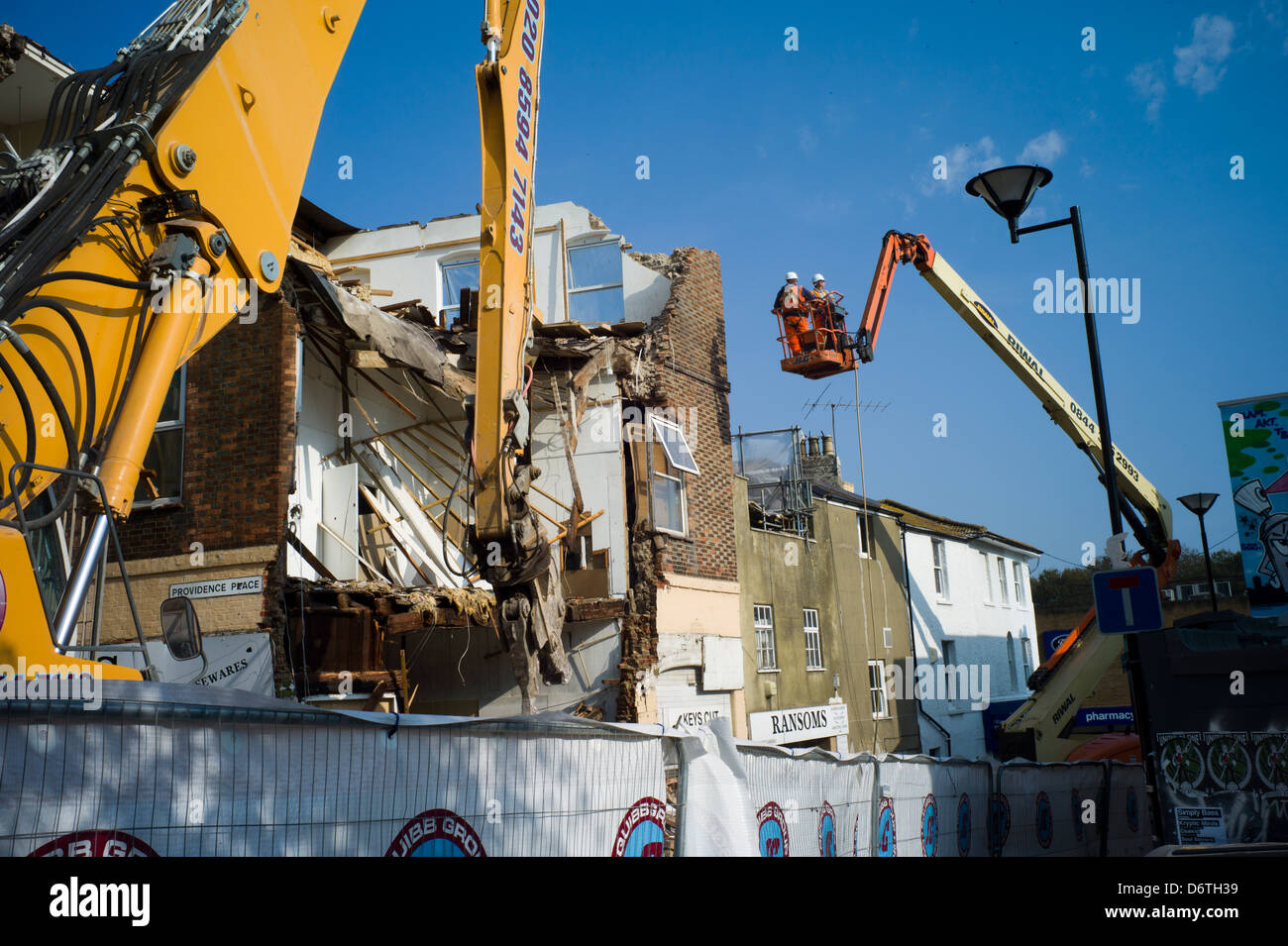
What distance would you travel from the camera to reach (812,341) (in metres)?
19.0

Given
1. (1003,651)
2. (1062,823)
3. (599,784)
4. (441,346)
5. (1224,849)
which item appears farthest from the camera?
(1003,651)

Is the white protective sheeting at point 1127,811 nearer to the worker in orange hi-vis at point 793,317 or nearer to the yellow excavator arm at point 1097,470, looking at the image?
the yellow excavator arm at point 1097,470

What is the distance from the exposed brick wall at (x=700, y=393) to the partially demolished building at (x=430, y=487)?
52mm

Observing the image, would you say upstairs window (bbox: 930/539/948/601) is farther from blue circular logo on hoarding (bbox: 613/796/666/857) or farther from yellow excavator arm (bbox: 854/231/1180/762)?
blue circular logo on hoarding (bbox: 613/796/666/857)

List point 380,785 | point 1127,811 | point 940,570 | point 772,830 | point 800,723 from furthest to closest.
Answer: point 940,570
point 800,723
point 1127,811
point 772,830
point 380,785

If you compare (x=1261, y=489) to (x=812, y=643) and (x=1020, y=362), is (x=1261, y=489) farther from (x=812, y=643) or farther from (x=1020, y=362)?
(x=812, y=643)

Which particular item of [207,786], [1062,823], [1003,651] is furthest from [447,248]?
[1003,651]

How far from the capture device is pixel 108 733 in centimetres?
363

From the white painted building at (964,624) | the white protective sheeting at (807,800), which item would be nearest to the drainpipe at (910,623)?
the white painted building at (964,624)

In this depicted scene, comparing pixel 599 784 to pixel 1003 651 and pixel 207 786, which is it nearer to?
pixel 207 786

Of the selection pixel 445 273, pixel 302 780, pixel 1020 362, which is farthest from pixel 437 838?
pixel 1020 362

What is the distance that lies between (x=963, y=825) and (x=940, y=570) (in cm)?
2056

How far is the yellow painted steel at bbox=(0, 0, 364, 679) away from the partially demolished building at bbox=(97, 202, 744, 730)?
4.62 meters
